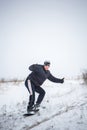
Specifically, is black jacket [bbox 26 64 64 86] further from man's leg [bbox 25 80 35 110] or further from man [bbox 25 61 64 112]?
man's leg [bbox 25 80 35 110]

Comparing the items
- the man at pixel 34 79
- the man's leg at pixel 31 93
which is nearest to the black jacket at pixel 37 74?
the man at pixel 34 79

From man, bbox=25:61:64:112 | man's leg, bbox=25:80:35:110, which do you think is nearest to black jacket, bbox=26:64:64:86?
man, bbox=25:61:64:112

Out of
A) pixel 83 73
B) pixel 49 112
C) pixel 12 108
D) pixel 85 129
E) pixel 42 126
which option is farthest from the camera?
pixel 83 73

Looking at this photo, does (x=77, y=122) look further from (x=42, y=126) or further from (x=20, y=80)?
(x=20, y=80)

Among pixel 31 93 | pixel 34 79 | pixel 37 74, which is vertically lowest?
pixel 31 93

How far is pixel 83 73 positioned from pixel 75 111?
6645 millimetres

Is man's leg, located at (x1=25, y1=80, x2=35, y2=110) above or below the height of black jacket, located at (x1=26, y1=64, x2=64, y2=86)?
below

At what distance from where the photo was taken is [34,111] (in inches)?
284

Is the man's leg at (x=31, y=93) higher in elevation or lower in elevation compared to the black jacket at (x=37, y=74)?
lower

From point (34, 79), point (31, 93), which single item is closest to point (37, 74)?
point (34, 79)

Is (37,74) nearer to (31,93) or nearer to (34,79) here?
(34,79)

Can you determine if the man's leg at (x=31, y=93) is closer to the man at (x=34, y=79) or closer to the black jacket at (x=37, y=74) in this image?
Result: the man at (x=34, y=79)

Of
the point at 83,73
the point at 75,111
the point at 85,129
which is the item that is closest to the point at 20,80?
the point at 83,73

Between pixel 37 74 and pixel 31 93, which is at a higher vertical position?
pixel 37 74
